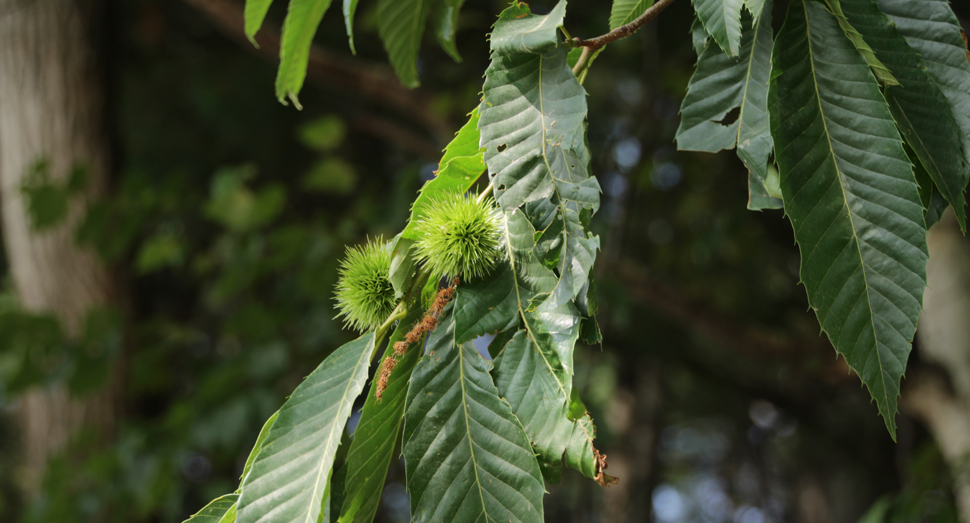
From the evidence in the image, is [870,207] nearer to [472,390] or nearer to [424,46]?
[472,390]

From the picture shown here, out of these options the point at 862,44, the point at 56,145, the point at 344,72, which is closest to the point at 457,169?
the point at 862,44

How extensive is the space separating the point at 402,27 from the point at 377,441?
1.63ft

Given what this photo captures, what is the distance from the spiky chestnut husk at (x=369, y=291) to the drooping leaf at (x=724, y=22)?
288 millimetres

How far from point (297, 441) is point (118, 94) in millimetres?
3171

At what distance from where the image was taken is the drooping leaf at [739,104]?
0.45 m

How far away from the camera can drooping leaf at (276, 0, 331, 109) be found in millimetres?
603

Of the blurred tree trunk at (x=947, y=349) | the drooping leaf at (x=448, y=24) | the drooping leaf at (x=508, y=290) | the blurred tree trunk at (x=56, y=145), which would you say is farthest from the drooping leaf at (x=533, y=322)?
the blurred tree trunk at (x=56, y=145)

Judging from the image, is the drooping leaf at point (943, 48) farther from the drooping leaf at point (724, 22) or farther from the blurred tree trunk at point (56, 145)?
the blurred tree trunk at point (56, 145)

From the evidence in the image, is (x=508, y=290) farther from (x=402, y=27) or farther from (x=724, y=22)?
(x=402, y=27)

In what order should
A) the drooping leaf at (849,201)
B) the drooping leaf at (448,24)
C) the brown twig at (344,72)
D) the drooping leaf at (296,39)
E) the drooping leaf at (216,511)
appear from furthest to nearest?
the brown twig at (344,72) < the drooping leaf at (448,24) < the drooping leaf at (296,39) < the drooping leaf at (216,511) < the drooping leaf at (849,201)

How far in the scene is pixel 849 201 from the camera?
42cm

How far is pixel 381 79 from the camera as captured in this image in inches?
99.0

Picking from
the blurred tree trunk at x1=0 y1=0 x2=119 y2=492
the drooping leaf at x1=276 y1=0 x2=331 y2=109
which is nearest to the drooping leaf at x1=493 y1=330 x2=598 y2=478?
the drooping leaf at x1=276 y1=0 x2=331 y2=109

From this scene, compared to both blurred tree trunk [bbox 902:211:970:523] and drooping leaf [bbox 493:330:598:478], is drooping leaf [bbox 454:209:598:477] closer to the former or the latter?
drooping leaf [bbox 493:330:598:478]
